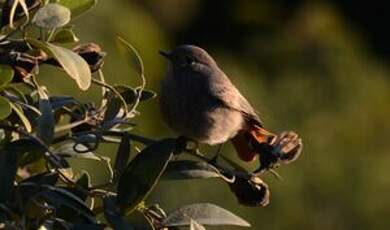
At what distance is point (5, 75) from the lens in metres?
1.50

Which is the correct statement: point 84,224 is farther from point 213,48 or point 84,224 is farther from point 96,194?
point 213,48

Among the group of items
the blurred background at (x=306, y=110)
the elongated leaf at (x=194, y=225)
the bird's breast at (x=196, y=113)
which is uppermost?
the elongated leaf at (x=194, y=225)

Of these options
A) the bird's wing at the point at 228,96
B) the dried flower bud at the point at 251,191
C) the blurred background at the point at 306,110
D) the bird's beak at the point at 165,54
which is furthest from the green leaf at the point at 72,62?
the blurred background at the point at 306,110

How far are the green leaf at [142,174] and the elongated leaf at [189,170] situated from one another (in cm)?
4

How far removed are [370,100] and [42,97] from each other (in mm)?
4603

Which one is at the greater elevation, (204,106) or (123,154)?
(123,154)

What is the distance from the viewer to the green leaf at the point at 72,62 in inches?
60.1

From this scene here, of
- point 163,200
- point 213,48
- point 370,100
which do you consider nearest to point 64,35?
point 163,200

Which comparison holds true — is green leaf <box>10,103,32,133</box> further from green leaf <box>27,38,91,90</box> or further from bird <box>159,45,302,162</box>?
bird <box>159,45,302,162</box>

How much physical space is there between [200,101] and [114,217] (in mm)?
1175

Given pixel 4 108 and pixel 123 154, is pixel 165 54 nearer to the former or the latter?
pixel 123 154

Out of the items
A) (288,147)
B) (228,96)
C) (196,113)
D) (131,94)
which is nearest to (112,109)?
(131,94)

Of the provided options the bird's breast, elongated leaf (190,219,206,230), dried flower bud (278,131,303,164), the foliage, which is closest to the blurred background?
the bird's breast

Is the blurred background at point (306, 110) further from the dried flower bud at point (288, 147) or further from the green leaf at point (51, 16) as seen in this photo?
the green leaf at point (51, 16)
